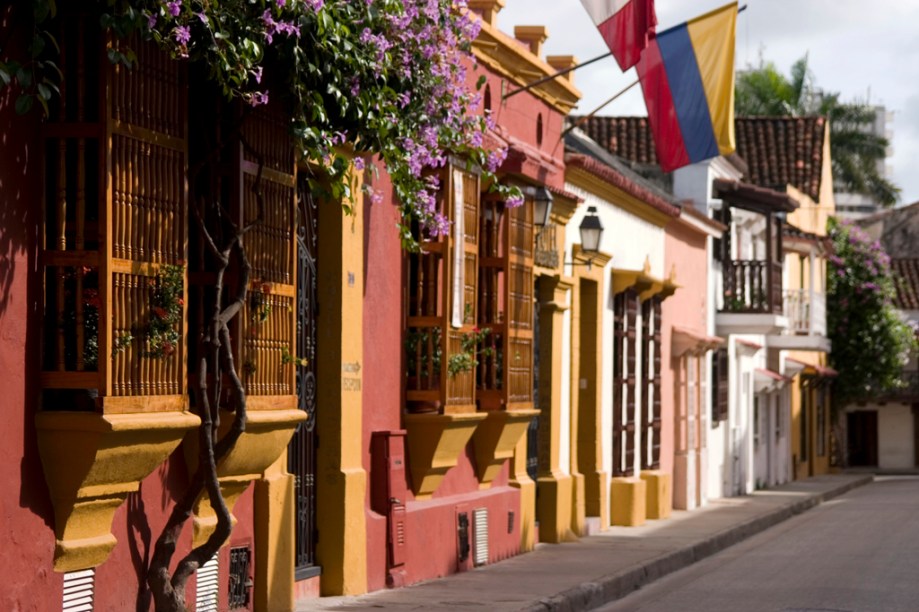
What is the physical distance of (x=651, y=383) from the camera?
26719 millimetres

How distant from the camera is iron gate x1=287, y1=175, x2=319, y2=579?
43.2ft

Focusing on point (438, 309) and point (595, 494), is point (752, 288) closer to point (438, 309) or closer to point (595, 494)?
point (595, 494)

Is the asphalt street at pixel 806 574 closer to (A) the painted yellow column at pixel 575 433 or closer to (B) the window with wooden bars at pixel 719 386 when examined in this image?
(A) the painted yellow column at pixel 575 433

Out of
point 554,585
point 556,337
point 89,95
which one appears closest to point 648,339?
point 556,337

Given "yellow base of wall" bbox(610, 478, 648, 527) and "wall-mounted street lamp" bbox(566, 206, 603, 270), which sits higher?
"wall-mounted street lamp" bbox(566, 206, 603, 270)

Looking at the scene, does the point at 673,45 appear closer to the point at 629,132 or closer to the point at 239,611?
the point at 239,611

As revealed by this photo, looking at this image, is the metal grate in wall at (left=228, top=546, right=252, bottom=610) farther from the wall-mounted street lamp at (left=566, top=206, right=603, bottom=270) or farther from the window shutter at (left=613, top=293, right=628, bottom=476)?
the window shutter at (left=613, top=293, right=628, bottom=476)

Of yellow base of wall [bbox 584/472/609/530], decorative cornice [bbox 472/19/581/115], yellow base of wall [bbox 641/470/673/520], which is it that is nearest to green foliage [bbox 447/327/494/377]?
decorative cornice [bbox 472/19/581/115]

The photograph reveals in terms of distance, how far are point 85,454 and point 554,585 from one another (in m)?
6.62

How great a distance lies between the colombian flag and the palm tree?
1415 inches

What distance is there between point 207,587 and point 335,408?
2687mm

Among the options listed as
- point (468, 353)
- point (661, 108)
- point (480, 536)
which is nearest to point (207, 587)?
point (468, 353)

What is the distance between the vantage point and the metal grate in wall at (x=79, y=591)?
367 inches

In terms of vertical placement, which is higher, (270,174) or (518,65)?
(518,65)
